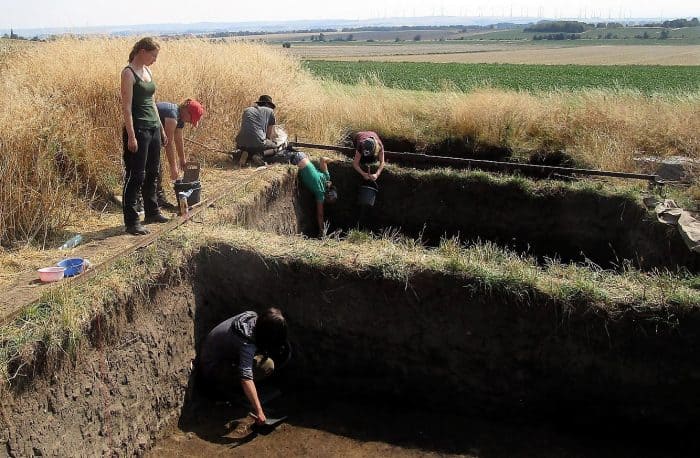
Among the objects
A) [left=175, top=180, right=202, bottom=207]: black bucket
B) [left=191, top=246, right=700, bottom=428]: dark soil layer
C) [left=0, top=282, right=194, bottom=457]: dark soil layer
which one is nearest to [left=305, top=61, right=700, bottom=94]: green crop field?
[left=175, top=180, right=202, bottom=207]: black bucket

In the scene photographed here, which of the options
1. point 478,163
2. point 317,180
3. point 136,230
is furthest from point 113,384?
point 478,163

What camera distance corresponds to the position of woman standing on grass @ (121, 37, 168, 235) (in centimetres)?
470

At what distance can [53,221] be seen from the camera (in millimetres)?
5203

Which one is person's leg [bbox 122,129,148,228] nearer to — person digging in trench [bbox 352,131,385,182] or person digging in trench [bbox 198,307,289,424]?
person digging in trench [bbox 198,307,289,424]

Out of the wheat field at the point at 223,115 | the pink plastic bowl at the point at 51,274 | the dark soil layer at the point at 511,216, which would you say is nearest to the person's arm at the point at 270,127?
the wheat field at the point at 223,115

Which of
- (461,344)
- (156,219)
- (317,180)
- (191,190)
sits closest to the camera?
(461,344)

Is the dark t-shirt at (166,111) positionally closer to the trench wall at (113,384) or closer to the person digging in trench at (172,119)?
the person digging in trench at (172,119)

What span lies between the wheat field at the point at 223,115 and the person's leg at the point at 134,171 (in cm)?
75

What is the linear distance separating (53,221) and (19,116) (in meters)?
Result: 1.03

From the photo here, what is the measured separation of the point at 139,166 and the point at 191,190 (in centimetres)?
84

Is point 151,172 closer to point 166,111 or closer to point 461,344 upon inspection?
point 166,111

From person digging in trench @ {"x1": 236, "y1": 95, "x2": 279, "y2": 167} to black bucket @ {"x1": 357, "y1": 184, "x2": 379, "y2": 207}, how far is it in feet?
4.18

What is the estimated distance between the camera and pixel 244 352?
3.95 metres

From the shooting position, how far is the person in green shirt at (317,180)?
7.35m
